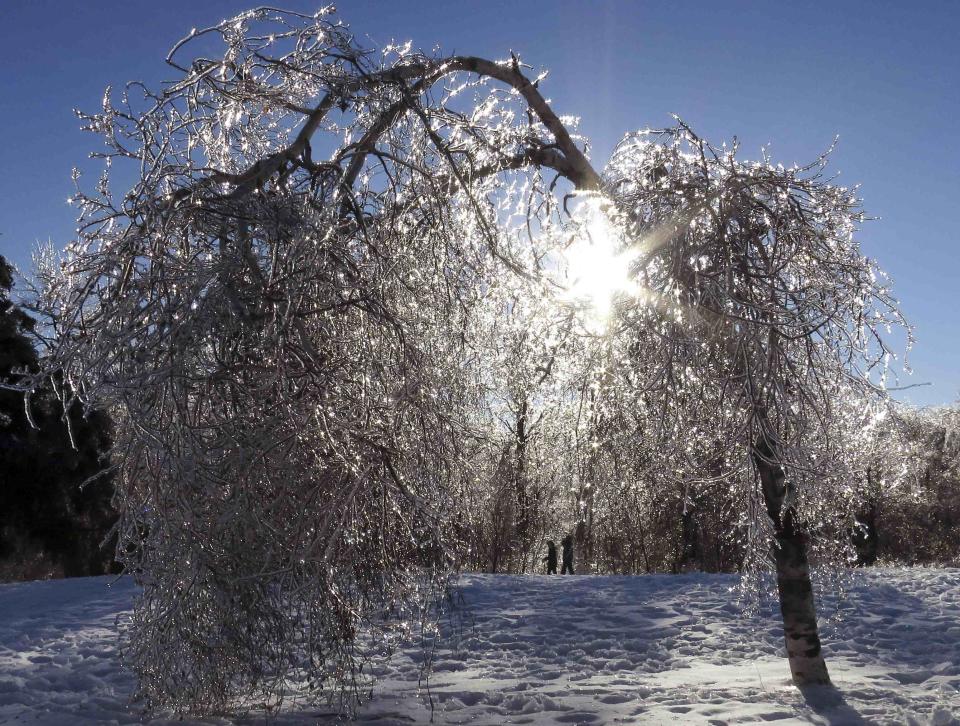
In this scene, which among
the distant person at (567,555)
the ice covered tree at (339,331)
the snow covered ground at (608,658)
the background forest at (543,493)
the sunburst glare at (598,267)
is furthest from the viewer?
the distant person at (567,555)

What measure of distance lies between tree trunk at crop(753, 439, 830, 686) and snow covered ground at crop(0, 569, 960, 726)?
0.17m

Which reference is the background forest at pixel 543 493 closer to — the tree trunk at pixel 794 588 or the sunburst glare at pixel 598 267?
the sunburst glare at pixel 598 267

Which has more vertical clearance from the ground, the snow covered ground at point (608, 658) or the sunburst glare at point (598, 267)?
the sunburst glare at point (598, 267)

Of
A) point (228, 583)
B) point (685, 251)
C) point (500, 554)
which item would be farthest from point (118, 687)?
point (500, 554)

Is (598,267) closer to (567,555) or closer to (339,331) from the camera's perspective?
(339,331)

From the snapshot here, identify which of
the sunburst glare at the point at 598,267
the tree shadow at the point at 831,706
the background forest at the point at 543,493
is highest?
the sunburst glare at the point at 598,267

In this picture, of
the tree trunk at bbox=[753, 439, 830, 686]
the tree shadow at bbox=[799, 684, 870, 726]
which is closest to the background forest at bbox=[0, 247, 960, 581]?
the tree trunk at bbox=[753, 439, 830, 686]

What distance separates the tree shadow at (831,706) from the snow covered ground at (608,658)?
0.02m

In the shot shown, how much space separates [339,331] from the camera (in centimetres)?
426

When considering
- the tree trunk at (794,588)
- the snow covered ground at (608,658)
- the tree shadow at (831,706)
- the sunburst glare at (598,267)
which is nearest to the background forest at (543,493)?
the sunburst glare at (598,267)

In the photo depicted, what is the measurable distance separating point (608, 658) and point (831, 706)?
232 centimetres

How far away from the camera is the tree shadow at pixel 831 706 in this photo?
4.84 m

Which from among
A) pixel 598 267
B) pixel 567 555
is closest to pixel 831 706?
pixel 598 267

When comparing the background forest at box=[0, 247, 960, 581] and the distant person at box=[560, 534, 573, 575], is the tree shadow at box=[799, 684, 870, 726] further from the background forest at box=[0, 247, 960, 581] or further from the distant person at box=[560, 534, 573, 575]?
the distant person at box=[560, 534, 573, 575]
